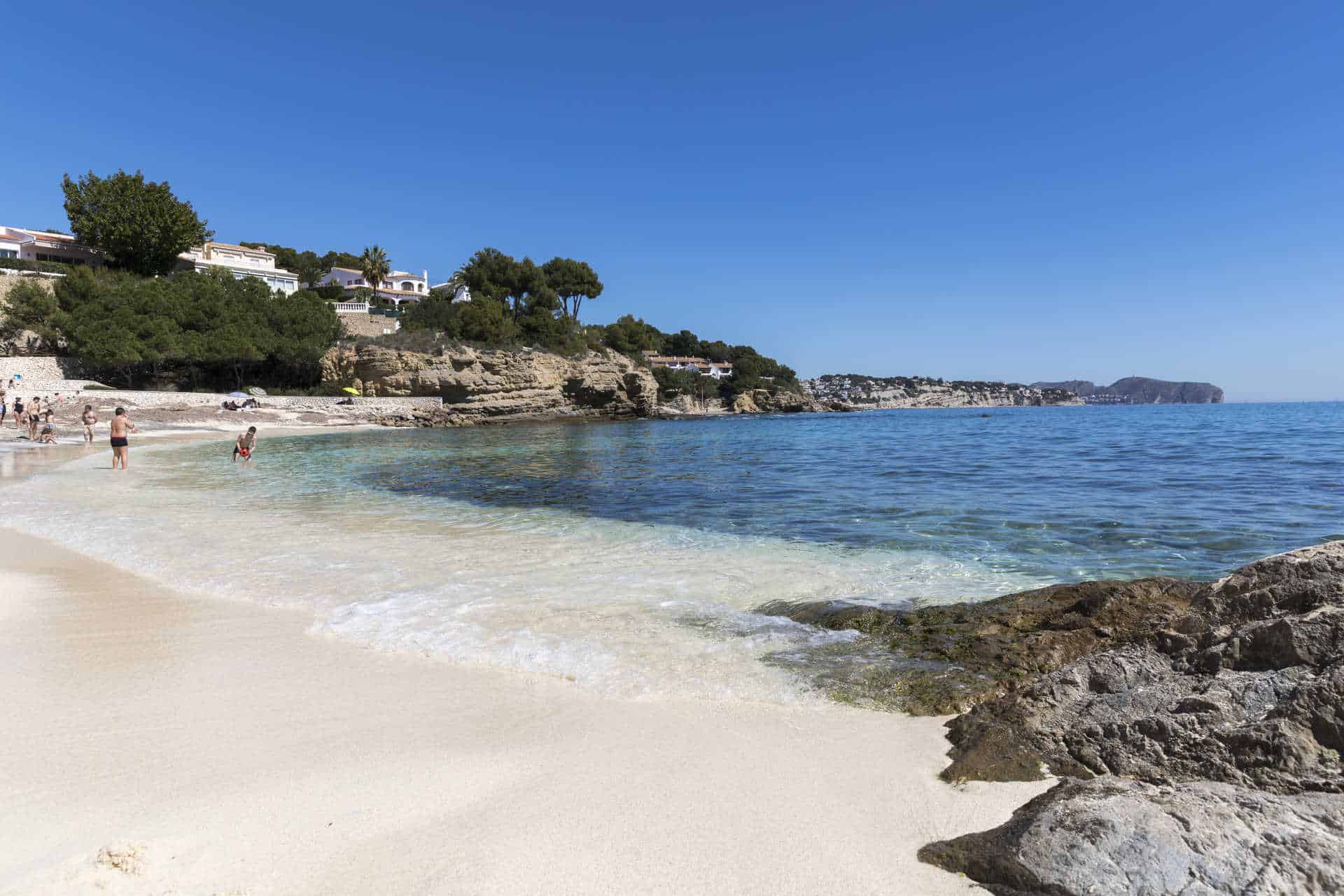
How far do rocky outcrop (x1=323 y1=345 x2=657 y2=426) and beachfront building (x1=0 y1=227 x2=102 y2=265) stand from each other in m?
27.8

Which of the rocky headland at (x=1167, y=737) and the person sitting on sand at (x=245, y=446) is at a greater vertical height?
the rocky headland at (x=1167, y=737)

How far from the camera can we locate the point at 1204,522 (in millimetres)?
9391

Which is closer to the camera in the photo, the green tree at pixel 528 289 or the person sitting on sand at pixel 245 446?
the person sitting on sand at pixel 245 446

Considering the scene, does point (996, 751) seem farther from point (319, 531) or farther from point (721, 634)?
point (319, 531)

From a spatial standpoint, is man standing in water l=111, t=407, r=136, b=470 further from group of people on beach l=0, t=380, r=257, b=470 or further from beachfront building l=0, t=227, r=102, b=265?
beachfront building l=0, t=227, r=102, b=265

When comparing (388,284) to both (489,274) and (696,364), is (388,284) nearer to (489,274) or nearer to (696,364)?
(489,274)

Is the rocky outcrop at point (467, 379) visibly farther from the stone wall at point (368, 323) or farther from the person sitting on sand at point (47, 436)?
the person sitting on sand at point (47, 436)

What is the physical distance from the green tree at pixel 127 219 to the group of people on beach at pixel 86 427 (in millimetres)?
27596

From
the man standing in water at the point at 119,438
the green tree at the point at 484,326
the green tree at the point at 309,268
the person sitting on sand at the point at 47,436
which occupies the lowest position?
the person sitting on sand at the point at 47,436

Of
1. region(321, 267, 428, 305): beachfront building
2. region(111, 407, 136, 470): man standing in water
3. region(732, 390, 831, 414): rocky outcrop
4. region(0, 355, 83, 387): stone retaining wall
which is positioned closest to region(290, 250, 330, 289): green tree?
region(321, 267, 428, 305): beachfront building

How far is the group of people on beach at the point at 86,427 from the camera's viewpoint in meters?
16.7

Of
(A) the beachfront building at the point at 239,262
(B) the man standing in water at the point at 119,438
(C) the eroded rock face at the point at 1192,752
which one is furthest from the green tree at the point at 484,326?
(C) the eroded rock face at the point at 1192,752

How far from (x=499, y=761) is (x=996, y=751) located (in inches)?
91.2

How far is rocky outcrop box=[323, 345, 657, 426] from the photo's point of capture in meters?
51.9
